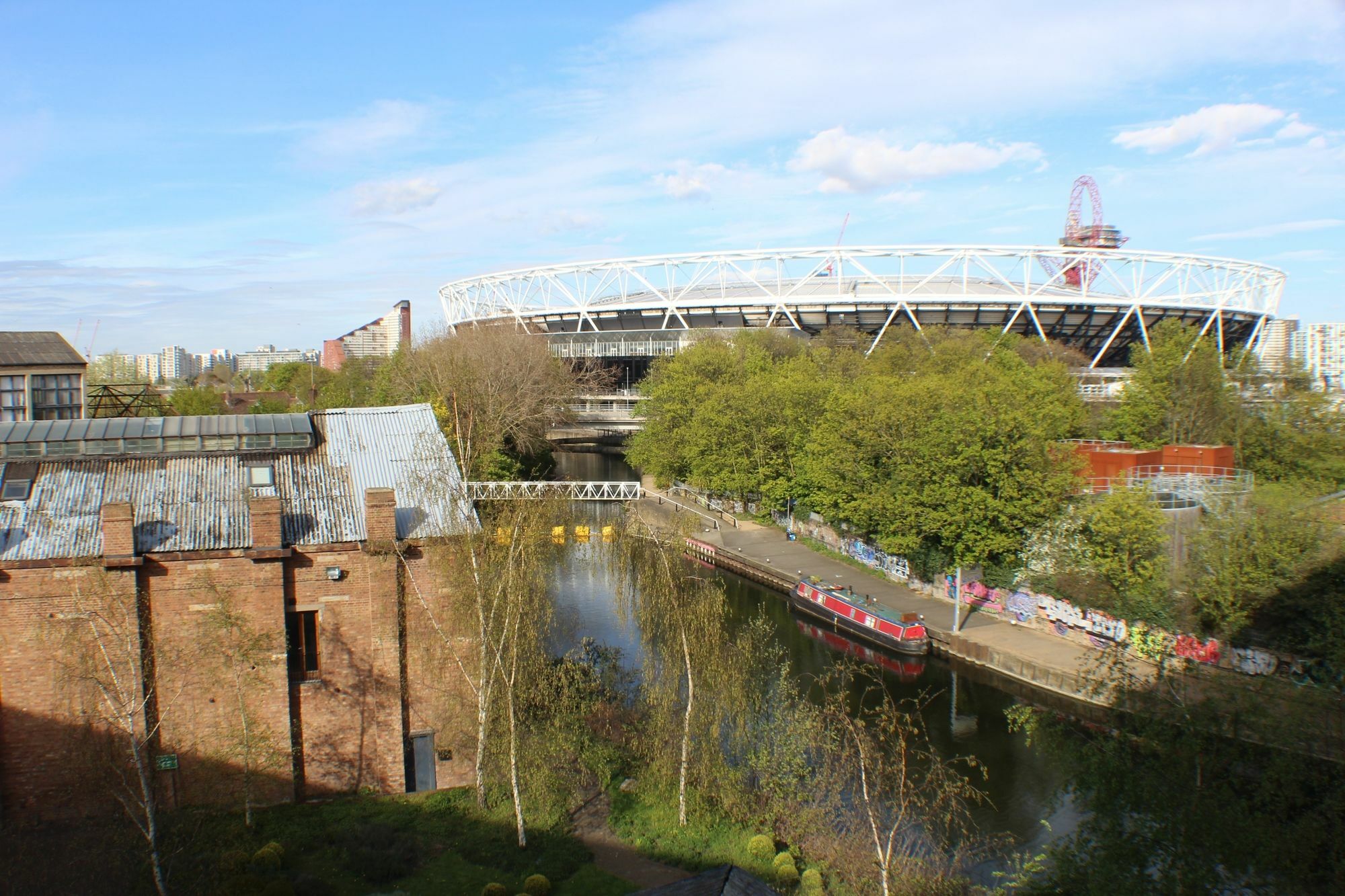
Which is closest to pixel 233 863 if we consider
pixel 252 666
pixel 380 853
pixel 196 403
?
pixel 380 853

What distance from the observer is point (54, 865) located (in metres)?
10.6

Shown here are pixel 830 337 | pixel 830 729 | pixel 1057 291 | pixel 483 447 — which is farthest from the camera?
pixel 1057 291

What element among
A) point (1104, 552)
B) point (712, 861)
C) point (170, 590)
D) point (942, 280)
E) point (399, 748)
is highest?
point (942, 280)

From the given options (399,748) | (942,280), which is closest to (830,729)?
(399,748)

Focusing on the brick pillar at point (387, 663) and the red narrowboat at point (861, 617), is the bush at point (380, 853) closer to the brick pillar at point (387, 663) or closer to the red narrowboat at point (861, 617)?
the brick pillar at point (387, 663)

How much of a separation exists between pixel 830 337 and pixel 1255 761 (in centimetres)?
4683

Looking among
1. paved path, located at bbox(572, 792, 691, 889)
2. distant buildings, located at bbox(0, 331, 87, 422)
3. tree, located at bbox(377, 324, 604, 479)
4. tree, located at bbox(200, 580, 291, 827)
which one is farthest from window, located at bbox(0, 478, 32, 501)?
tree, located at bbox(377, 324, 604, 479)

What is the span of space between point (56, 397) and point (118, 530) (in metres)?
13.8

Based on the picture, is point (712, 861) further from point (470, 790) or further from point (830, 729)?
point (470, 790)

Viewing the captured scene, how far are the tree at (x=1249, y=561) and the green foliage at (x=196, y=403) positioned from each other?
36.6 meters

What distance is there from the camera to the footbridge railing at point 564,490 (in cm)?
1969

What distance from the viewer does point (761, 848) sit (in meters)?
11.8

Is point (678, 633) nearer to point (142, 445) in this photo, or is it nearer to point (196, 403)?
point (142, 445)

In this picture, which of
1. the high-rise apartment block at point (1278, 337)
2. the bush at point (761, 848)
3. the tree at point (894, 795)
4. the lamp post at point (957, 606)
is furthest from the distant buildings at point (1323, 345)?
the bush at point (761, 848)
